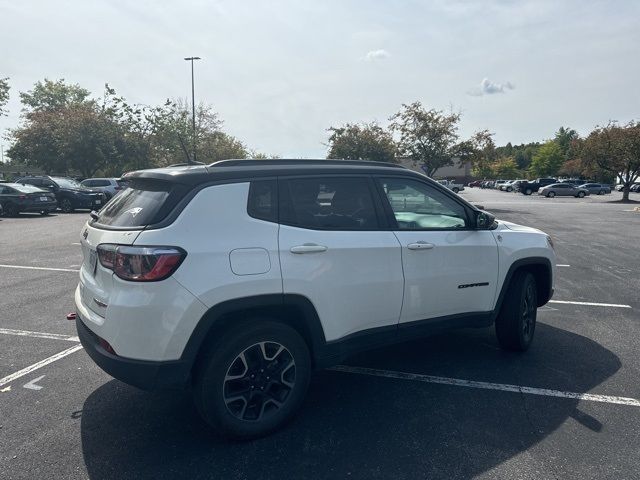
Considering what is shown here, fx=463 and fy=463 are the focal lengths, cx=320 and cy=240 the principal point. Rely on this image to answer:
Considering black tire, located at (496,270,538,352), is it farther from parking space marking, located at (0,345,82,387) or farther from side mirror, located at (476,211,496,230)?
→ parking space marking, located at (0,345,82,387)

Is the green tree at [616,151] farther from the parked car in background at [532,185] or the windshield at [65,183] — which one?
the windshield at [65,183]

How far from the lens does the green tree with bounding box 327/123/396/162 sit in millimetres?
36188

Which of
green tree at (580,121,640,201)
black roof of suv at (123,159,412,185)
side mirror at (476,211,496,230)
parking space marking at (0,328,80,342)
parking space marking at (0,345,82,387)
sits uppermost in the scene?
green tree at (580,121,640,201)

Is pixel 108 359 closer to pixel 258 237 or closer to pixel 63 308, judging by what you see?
pixel 258 237

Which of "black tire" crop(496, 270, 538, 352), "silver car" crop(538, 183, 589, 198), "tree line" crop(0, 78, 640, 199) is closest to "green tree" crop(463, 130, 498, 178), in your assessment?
"tree line" crop(0, 78, 640, 199)

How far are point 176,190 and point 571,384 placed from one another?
357cm

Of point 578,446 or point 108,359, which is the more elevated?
point 108,359

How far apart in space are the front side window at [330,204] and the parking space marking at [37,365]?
9.42ft

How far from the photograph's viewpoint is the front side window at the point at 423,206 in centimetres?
389

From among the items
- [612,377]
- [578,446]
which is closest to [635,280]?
[612,377]

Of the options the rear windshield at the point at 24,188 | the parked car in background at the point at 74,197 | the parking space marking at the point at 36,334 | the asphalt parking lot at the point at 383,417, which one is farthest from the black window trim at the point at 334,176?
the parked car in background at the point at 74,197

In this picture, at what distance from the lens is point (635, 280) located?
7.91 meters

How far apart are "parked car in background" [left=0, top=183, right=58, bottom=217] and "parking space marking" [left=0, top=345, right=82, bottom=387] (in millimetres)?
17347

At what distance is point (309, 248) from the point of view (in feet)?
10.4
